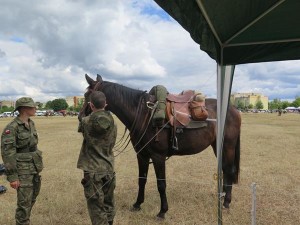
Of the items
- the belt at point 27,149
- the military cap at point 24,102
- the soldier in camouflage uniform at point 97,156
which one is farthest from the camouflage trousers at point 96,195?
the military cap at point 24,102

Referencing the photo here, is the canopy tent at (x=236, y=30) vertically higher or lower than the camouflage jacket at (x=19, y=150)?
higher

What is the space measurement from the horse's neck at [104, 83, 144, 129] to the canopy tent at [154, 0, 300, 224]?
191cm

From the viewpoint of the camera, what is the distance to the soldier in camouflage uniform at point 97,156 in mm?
3922

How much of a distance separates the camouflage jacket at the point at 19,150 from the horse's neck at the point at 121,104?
1.48m

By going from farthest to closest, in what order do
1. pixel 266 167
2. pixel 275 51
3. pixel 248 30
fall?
pixel 266 167
pixel 275 51
pixel 248 30

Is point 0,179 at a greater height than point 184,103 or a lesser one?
lesser

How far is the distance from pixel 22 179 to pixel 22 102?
0.93 meters

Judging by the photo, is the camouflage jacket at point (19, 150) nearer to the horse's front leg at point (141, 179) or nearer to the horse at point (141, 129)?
the horse at point (141, 129)

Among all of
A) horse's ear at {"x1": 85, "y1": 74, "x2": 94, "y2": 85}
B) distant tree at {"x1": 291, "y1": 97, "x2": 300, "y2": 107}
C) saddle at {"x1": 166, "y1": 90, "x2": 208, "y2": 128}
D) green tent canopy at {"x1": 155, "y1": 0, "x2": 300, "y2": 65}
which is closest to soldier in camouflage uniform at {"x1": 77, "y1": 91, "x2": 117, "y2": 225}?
horse's ear at {"x1": 85, "y1": 74, "x2": 94, "y2": 85}

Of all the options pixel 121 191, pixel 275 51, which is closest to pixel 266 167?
pixel 121 191

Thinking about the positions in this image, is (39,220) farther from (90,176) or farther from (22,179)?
(90,176)

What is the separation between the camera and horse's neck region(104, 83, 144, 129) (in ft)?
17.4

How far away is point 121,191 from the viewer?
22.5 feet

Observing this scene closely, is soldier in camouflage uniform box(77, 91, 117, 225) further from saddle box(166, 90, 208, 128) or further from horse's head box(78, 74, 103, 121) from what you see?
saddle box(166, 90, 208, 128)
